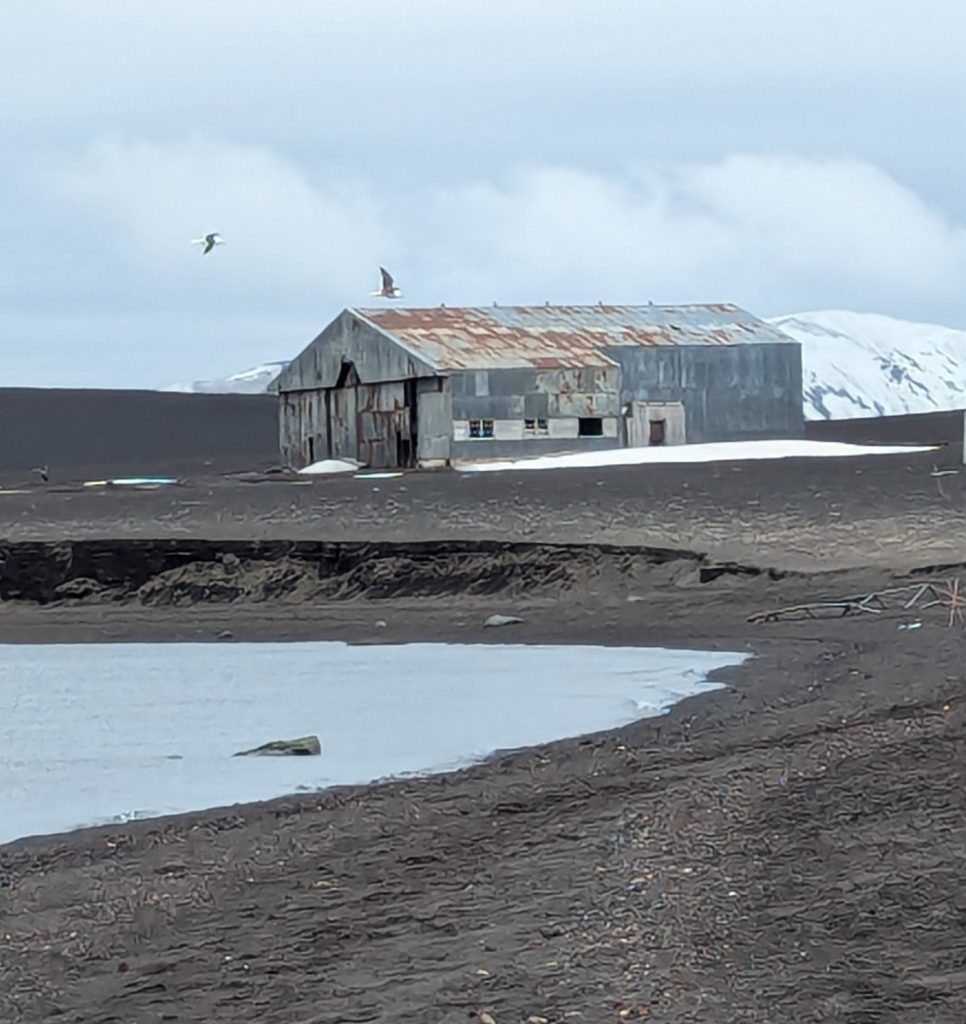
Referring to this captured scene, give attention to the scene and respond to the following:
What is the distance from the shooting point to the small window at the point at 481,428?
43.9m

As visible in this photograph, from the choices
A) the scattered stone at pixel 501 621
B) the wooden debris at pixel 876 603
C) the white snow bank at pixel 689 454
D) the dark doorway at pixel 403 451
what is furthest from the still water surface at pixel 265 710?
the dark doorway at pixel 403 451

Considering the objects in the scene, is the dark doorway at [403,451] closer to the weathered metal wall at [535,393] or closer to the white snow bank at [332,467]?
the white snow bank at [332,467]

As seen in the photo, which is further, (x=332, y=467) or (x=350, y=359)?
(x=350, y=359)

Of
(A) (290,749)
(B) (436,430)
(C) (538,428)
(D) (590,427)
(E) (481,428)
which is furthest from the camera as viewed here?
(D) (590,427)

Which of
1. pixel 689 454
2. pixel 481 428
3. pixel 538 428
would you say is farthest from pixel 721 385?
pixel 481 428

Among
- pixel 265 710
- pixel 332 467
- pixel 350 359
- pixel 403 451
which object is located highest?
pixel 350 359

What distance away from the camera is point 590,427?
4525 cm

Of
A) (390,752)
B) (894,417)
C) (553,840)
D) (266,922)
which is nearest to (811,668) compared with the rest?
(390,752)

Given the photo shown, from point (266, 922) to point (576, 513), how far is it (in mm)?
20342

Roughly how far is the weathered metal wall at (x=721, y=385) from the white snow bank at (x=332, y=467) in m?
6.56

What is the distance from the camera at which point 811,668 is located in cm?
1617

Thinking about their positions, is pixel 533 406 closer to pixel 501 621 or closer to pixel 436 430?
pixel 436 430

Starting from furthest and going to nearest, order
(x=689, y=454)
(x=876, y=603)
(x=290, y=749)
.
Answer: (x=689, y=454), (x=876, y=603), (x=290, y=749)

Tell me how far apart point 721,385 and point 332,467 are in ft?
31.1
